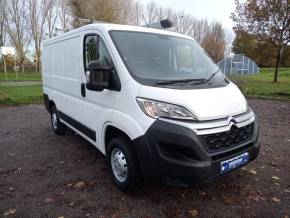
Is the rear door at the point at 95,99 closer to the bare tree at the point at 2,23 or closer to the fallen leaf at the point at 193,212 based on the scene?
the fallen leaf at the point at 193,212

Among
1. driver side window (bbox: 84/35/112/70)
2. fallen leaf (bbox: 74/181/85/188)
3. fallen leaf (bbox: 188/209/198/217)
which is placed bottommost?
fallen leaf (bbox: 188/209/198/217)

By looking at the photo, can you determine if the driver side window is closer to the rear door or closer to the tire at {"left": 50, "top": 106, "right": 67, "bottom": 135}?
the rear door

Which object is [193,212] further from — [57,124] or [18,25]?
[18,25]

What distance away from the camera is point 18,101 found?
1145 cm

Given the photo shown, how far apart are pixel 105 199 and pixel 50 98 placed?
12.6ft

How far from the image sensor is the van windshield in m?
3.30

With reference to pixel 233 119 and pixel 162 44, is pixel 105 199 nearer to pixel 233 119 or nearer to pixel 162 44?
pixel 233 119

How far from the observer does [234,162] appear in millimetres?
3078

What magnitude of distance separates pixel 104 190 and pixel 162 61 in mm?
1996

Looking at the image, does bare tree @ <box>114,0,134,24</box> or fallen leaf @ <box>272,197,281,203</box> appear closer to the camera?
fallen leaf @ <box>272,197,281,203</box>

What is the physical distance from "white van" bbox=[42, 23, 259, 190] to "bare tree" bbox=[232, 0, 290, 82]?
2029 cm

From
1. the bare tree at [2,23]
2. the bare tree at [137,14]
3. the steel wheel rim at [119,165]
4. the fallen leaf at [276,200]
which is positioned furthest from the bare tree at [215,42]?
the steel wheel rim at [119,165]

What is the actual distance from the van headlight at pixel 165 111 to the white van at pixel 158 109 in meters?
0.01

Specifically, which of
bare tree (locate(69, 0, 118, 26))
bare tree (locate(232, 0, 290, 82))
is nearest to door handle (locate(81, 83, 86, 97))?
bare tree (locate(232, 0, 290, 82))
